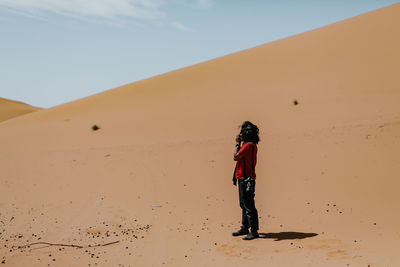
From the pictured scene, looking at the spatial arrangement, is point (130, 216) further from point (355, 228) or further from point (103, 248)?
point (355, 228)

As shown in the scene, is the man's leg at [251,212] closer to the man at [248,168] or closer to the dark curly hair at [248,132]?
the man at [248,168]

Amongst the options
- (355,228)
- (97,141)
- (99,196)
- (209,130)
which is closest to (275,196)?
(355,228)

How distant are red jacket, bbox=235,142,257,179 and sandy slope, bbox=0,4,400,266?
41.9 inches

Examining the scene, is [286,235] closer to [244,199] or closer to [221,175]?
[244,199]

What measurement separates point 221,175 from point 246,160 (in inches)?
180

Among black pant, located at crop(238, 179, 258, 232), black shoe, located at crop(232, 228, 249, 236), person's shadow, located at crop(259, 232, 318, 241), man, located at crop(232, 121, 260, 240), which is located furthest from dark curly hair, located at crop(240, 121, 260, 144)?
person's shadow, located at crop(259, 232, 318, 241)

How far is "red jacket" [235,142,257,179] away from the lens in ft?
23.0

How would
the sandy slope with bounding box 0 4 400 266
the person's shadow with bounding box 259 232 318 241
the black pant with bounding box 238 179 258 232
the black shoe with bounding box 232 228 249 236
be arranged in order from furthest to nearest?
the black shoe with bounding box 232 228 249 236, the black pant with bounding box 238 179 258 232, the person's shadow with bounding box 259 232 318 241, the sandy slope with bounding box 0 4 400 266

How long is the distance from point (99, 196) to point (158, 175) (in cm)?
213

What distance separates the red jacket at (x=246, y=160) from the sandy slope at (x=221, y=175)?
1065 mm

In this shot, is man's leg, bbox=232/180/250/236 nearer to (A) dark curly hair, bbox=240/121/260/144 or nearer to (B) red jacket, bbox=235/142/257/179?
(B) red jacket, bbox=235/142/257/179

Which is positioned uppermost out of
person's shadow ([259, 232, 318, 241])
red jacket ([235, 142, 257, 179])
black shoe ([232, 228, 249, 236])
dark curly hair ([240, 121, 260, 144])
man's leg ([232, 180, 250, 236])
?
dark curly hair ([240, 121, 260, 144])

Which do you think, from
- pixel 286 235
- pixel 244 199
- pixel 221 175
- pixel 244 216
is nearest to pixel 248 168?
pixel 244 199

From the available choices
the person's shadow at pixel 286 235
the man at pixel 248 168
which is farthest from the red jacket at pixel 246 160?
the person's shadow at pixel 286 235
